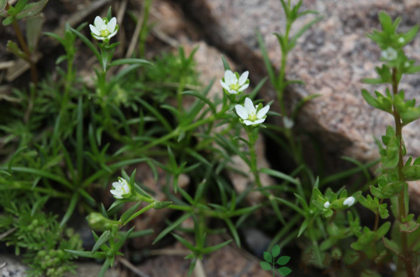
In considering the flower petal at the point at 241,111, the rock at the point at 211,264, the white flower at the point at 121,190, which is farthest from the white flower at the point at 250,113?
the rock at the point at 211,264

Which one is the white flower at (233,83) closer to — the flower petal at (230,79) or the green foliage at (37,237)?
the flower petal at (230,79)

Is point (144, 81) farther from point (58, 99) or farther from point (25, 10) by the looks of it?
point (25, 10)

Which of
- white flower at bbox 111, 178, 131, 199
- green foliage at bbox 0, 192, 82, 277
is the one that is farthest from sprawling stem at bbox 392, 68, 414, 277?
green foliage at bbox 0, 192, 82, 277

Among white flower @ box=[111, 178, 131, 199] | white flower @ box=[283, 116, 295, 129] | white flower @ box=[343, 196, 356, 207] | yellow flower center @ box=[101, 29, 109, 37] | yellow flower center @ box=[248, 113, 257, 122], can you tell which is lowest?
white flower @ box=[283, 116, 295, 129]

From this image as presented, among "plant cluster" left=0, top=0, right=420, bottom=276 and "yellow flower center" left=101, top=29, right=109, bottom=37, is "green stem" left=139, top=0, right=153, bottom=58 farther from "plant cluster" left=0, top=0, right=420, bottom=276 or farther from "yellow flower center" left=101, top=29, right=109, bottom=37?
"yellow flower center" left=101, top=29, right=109, bottom=37

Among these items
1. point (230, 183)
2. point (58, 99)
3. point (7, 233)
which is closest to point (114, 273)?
point (7, 233)
